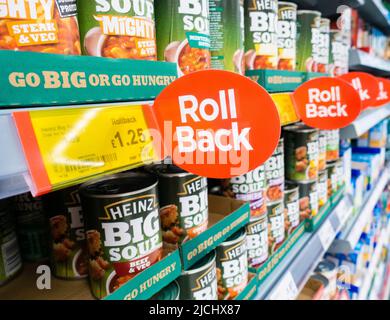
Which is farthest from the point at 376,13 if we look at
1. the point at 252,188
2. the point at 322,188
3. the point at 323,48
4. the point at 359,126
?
the point at 252,188

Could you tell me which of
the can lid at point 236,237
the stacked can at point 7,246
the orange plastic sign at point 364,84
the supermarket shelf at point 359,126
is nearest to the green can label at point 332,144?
the supermarket shelf at point 359,126

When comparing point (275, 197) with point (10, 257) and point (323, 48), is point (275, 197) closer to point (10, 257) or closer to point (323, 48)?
point (323, 48)

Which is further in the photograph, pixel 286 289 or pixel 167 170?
pixel 286 289

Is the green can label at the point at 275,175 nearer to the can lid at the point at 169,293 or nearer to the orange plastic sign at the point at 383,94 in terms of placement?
the can lid at the point at 169,293

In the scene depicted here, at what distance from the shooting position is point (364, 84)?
1386mm

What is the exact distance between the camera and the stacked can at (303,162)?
128 centimetres

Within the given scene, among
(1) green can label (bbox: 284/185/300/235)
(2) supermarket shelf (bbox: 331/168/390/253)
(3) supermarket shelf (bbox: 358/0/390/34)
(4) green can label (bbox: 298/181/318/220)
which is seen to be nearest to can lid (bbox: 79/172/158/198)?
(1) green can label (bbox: 284/185/300/235)

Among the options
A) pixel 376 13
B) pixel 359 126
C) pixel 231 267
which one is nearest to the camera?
pixel 231 267

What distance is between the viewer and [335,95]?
0.96 meters

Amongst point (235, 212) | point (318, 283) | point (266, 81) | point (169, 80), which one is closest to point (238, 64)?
point (266, 81)

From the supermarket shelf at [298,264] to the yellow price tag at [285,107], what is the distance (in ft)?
1.84

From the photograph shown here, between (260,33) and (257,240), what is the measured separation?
631 mm
